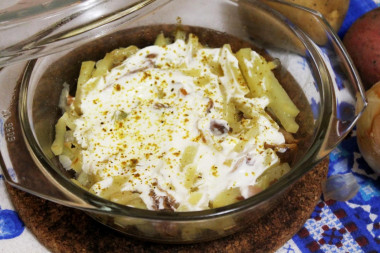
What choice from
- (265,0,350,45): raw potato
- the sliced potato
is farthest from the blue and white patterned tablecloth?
(265,0,350,45): raw potato

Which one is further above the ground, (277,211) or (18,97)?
(18,97)

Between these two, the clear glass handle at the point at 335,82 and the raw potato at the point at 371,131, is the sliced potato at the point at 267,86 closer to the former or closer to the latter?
the clear glass handle at the point at 335,82

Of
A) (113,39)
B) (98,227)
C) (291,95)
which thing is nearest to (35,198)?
(98,227)

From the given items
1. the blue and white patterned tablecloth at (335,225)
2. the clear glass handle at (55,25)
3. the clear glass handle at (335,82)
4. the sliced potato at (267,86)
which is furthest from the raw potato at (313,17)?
the clear glass handle at (55,25)

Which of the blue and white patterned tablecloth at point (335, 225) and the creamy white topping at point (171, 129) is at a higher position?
the creamy white topping at point (171, 129)

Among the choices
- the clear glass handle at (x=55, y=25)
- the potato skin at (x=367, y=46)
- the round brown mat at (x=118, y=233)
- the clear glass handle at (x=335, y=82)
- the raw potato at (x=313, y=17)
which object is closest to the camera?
the clear glass handle at (x=55, y=25)

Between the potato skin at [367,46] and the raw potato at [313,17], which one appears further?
the potato skin at [367,46]

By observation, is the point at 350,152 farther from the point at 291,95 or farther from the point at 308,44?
the point at 308,44
